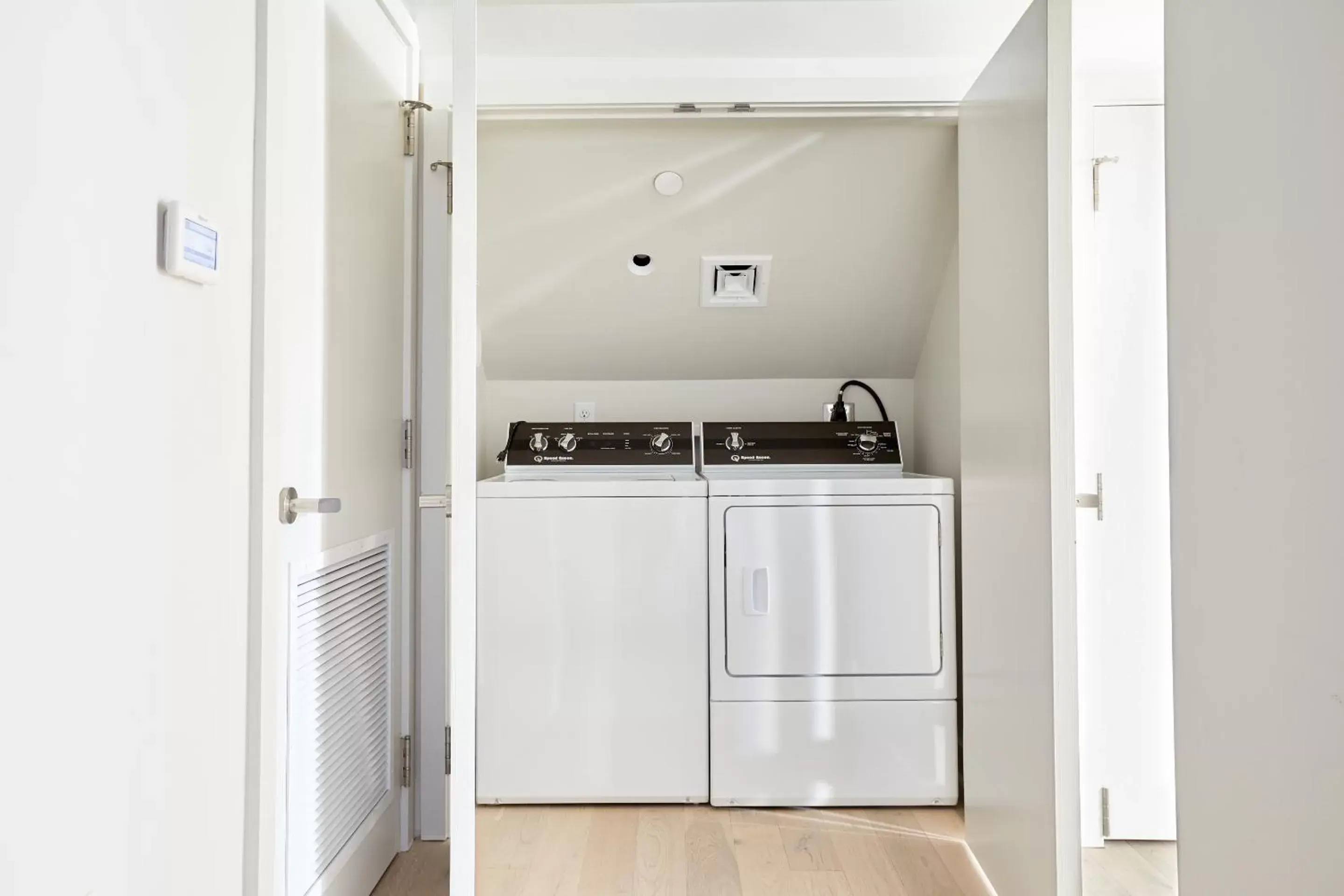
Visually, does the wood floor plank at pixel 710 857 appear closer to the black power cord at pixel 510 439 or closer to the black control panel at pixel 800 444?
the black control panel at pixel 800 444

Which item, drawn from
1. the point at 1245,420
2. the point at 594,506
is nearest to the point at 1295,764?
the point at 1245,420

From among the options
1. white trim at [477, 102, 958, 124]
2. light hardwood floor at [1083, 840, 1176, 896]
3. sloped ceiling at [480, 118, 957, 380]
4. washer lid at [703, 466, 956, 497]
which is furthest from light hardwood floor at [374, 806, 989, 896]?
white trim at [477, 102, 958, 124]

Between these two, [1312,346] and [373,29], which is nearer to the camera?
[1312,346]

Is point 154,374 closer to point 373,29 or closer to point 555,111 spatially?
point 373,29

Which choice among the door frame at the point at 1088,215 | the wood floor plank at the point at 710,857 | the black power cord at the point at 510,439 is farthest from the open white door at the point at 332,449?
the door frame at the point at 1088,215

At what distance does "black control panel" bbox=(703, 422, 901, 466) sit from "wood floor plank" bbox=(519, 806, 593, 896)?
1092mm

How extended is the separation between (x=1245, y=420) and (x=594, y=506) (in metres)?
1.62

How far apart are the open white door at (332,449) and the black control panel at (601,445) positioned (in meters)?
0.59

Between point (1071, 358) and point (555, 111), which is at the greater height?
point (555, 111)

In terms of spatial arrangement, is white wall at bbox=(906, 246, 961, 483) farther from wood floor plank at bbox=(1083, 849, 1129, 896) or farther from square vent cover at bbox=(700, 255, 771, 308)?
wood floor plank at bbox=(1083, 849, 1129, 896)

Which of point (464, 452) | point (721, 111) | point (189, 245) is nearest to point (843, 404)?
point (721, 111)

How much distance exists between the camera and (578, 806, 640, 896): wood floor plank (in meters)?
1.87

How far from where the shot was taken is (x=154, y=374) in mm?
981

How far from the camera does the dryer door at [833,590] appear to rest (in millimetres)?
2250
